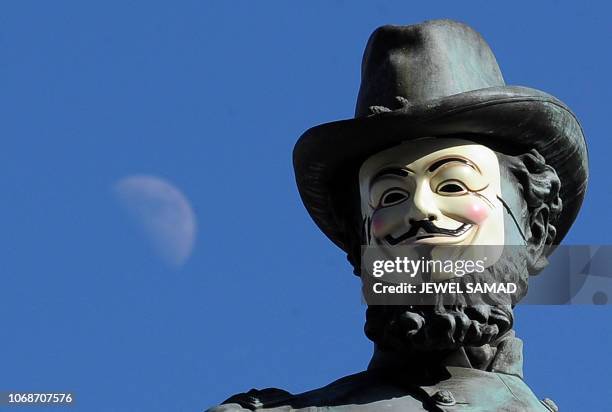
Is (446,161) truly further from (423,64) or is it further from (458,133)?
(423,64)

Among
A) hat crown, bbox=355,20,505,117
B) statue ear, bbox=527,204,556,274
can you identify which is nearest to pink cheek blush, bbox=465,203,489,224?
statue ear, bbox=527,204,556,274

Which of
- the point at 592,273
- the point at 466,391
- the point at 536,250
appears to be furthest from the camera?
the point at 592,273

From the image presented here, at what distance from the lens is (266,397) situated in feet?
52.0

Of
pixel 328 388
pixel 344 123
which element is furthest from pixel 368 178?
pixel 328 388

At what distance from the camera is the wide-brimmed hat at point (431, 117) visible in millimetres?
16391

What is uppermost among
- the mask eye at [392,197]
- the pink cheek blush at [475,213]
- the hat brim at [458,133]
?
the hat brim at [458,133]

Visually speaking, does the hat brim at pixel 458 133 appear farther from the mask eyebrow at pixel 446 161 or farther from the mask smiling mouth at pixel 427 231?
the mask smiling mouth at pixel 427 231

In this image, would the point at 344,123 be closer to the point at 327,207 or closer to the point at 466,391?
the point at 327,207

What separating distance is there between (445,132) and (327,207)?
1290 mm

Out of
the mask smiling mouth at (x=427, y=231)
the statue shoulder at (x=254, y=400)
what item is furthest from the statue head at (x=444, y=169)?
the statue shoulder at (x=254, y=400)

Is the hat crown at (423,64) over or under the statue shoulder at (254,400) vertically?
over

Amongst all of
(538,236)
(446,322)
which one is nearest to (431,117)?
(538,236)

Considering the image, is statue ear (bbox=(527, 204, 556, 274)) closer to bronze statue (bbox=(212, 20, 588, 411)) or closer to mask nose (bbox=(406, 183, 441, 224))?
bronze statue (bbox=(212, 20, 588, 411))

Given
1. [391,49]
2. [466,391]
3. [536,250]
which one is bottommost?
[466,391]
